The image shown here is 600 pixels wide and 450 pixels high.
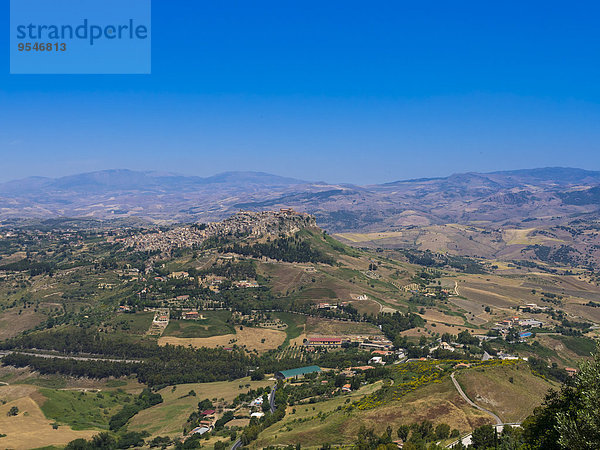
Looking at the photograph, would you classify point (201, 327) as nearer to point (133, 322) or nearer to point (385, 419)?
point (133, 322)

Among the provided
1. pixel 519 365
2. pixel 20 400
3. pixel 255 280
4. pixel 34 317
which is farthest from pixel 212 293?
pixel 519 365

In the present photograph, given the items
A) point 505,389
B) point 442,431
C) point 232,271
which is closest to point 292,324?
point 232,271

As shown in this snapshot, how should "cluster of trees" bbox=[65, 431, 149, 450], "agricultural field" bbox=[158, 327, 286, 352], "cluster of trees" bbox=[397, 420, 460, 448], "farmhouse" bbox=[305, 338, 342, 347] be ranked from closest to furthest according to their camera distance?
"cluster of trees" bbox=[397, 420, 460, 448] < "cluster of trees" bbox=[65, 431, 149, 450] < "farmhouse" bbox=[305, 338, 342, 347] < "agricultural field" bbox=[158, 327, 286, 352]

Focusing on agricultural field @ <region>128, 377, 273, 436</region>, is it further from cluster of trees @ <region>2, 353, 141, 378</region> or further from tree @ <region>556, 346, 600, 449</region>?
tree @ <region>556, 346, 600, 449</region>

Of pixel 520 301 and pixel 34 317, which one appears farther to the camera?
pixel 520 301

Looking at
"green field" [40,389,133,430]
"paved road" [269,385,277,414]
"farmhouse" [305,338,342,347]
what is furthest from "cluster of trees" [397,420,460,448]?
"farmhouse" [305,338,342,347]

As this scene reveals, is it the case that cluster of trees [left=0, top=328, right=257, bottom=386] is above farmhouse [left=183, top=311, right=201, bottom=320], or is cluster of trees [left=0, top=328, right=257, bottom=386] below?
below

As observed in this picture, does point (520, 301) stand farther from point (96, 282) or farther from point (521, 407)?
point (96, 282)
